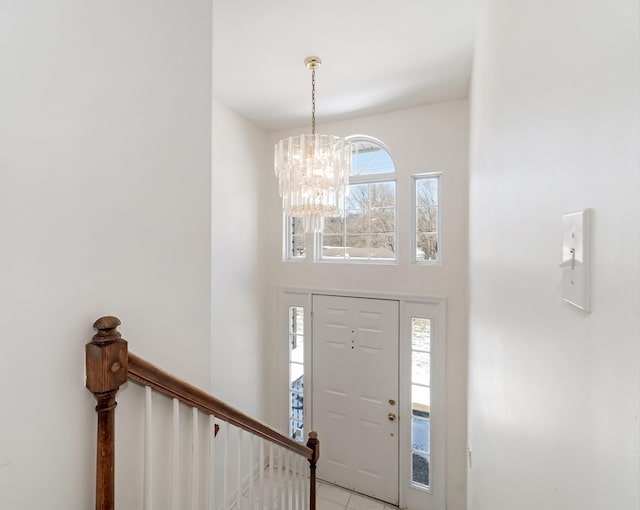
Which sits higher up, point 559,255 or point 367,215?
point 367,215

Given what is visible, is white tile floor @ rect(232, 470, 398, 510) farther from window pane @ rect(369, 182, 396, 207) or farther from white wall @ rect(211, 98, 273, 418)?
window pane @ rect(369, 182, 396, 207)

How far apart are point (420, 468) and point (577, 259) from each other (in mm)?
3368

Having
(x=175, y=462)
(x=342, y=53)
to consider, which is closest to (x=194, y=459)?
(x=175, y=462)

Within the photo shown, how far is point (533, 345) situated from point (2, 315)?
1132 millimetres

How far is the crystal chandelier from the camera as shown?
215 cm

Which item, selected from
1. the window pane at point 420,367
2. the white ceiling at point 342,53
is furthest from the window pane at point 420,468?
the white ceiling at point 342,53

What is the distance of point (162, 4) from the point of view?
1042 mm

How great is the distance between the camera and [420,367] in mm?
3111

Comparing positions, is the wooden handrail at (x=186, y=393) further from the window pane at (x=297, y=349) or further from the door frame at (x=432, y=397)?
the window pane at (x=297, y=349)

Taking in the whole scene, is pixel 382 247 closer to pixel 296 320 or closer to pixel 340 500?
pixel 296 320

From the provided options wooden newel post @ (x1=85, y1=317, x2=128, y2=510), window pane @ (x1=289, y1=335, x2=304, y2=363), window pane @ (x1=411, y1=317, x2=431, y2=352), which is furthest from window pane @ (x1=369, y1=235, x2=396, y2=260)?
wooden newel post @ (x1=85, y1=317, x2=128, y2=510)

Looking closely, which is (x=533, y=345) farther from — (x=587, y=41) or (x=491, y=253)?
(x=491, y=253)

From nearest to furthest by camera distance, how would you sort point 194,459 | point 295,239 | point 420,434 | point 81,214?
point 81,214 → point 194,459 → point 420,434 → point 295,239

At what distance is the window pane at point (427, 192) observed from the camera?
3096mm
